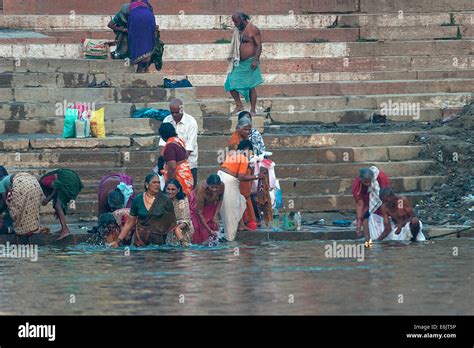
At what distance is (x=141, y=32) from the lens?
20.0 metres

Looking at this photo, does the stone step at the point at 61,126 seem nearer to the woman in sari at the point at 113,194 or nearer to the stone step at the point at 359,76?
the woman in sari at the point at 113,194

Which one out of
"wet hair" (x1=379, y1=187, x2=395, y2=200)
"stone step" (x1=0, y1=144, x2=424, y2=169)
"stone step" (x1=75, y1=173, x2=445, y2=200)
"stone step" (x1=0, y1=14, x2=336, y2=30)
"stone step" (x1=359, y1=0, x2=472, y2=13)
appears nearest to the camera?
"wet hair" (x1=379, y1=187, x2=395, y2=200)

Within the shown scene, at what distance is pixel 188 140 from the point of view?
17.2m

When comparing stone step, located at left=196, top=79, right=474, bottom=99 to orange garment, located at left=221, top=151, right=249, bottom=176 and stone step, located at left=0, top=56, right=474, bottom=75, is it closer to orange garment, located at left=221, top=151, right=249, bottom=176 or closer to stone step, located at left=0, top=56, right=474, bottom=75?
stone step, located at left=0, top=56, right=474, bottom=75

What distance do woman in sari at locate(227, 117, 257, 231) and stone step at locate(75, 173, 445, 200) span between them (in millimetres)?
1371

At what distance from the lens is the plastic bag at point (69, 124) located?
60.0 ft

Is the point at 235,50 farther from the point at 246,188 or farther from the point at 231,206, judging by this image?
the point at 231,206

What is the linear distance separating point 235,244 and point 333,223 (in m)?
1.51

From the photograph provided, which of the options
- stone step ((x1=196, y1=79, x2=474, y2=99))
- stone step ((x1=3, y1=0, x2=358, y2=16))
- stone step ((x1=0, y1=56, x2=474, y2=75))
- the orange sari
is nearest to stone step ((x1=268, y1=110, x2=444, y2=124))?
stone step ((x1=196, y1=79, x2=474, y2=99))

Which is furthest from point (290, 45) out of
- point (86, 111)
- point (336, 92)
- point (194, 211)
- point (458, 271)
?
point (458, 271)

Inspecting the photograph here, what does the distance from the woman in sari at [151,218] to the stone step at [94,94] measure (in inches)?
158

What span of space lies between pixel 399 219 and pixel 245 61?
4.48 meters

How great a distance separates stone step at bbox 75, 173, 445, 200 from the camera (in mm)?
18109
